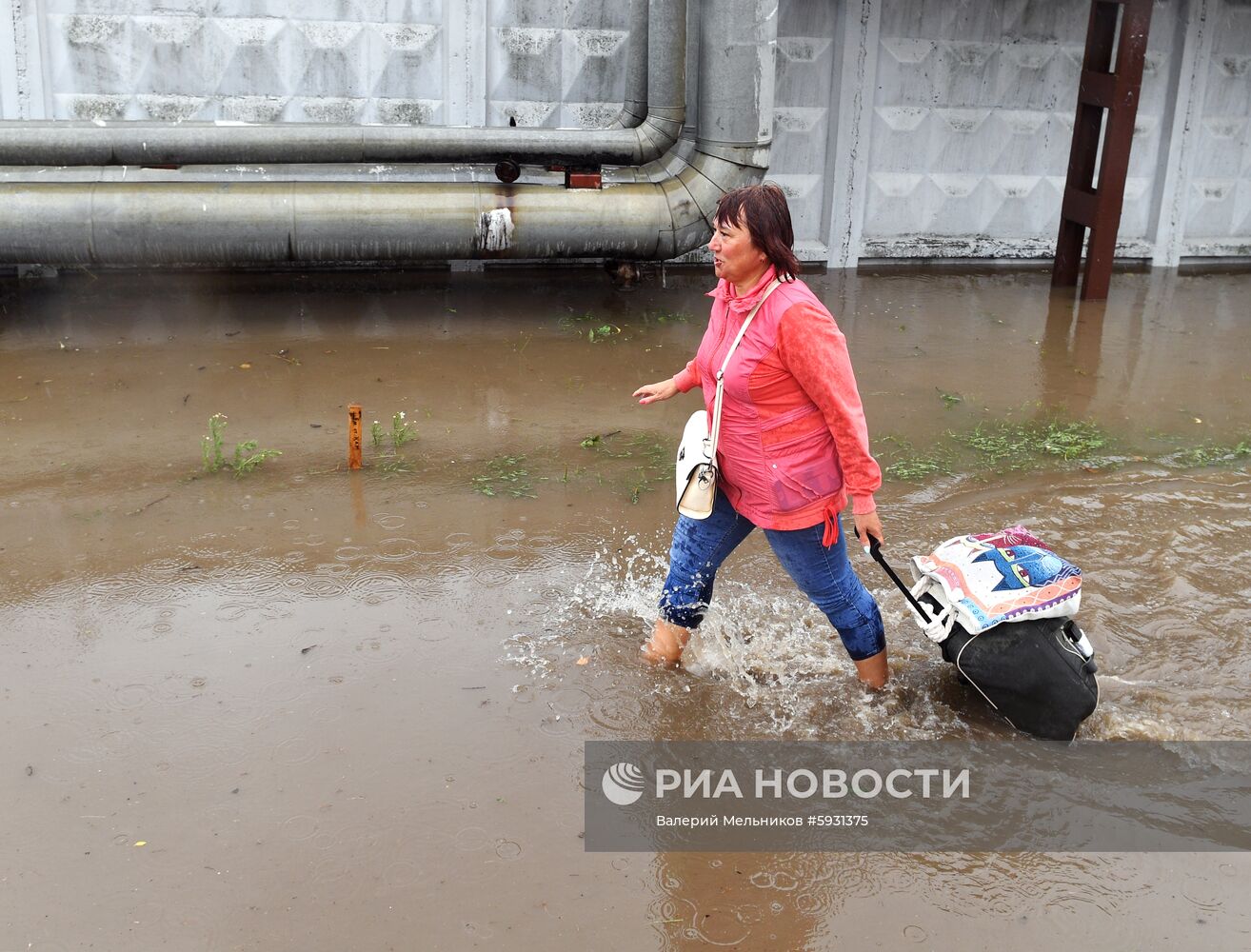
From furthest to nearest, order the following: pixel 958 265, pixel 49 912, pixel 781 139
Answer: pixel 958 265
pixel 781 139
pixel 49 912

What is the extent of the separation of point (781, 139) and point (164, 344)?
517 centimetres

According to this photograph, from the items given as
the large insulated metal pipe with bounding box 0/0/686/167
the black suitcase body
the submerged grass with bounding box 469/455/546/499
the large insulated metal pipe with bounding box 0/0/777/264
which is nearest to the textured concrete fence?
the large insulated metal pipe with bounding box 0/0/686/167

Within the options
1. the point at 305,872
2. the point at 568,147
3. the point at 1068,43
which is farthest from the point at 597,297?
the point at 305,872

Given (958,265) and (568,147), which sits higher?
(568,147)

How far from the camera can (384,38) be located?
8.95 metres

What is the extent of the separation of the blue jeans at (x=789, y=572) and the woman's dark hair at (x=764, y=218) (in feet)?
2.67

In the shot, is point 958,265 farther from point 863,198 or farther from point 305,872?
point 305,872

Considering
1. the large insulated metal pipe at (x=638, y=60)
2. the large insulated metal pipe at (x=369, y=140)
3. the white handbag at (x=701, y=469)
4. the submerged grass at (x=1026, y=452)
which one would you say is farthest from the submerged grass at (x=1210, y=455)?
the large insulated metal pipe at (x=638, y=60)

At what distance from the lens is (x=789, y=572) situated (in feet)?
12.9

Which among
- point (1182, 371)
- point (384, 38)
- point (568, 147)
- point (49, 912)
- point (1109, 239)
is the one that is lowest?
point (49, 912)

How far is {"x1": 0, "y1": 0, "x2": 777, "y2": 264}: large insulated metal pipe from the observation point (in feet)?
24.2

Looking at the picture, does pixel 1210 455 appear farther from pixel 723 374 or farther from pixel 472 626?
pixel 472 626

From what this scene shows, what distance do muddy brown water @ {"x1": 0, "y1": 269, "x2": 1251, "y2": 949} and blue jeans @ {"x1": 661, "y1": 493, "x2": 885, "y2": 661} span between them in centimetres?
27

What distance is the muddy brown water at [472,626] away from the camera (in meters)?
3.22
